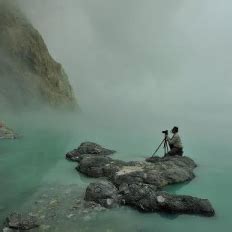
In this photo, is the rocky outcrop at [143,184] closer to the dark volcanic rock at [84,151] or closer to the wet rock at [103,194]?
the wet rock at [103,194]

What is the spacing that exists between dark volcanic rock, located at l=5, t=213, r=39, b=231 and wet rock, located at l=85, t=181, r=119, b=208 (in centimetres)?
342

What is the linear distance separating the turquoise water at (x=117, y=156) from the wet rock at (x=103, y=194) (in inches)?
26.6

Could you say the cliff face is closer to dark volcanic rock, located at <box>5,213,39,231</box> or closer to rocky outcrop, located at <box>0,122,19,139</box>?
rocky outcrop, located at <box>0,122,19,139</box>

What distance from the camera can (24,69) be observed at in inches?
3054

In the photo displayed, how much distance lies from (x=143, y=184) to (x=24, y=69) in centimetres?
6329

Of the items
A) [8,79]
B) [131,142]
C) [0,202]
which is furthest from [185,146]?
[8,79]

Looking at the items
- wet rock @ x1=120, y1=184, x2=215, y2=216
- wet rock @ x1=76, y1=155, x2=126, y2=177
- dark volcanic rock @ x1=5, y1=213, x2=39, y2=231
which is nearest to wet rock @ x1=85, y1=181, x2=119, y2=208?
wet rock @ x1=120, y1=184, x2=215, y2=216

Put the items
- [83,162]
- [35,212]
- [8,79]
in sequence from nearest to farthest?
[35,212]
[83,162]
[8,79]

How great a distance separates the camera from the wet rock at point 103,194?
57.2 ft

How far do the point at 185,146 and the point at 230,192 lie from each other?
1843 cm

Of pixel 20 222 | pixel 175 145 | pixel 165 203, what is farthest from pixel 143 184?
pixel 175 145

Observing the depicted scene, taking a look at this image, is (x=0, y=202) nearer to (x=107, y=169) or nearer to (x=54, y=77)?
(x=107, y=169)

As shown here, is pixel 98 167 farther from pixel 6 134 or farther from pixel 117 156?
pixel 6 134

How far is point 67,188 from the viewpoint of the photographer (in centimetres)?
2027
